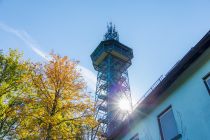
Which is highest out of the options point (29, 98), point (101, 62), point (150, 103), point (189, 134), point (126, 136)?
point (101, 62)

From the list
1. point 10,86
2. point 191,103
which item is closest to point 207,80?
point 191,103

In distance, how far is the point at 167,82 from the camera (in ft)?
29.1

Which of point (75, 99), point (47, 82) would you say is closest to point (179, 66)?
point (75, 99)

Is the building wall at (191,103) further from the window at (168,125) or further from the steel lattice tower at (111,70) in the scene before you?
the steel lattice tower at (111,70)

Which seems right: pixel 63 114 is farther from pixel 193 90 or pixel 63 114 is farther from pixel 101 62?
pixel 101 62

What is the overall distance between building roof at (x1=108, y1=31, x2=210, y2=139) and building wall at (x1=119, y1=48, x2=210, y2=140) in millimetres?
166

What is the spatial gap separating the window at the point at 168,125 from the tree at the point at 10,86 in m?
8.53

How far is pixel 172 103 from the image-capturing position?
28.6 feet

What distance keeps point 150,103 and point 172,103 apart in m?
1.52

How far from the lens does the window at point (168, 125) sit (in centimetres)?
822

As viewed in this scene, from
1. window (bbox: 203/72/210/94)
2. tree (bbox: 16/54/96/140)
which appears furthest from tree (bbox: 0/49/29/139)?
window (bbox: 203/72/210/94)

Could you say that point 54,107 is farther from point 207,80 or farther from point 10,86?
point 207,80

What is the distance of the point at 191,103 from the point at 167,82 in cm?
152

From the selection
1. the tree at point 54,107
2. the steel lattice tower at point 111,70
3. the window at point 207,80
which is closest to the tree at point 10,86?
the tree at point 54,107
